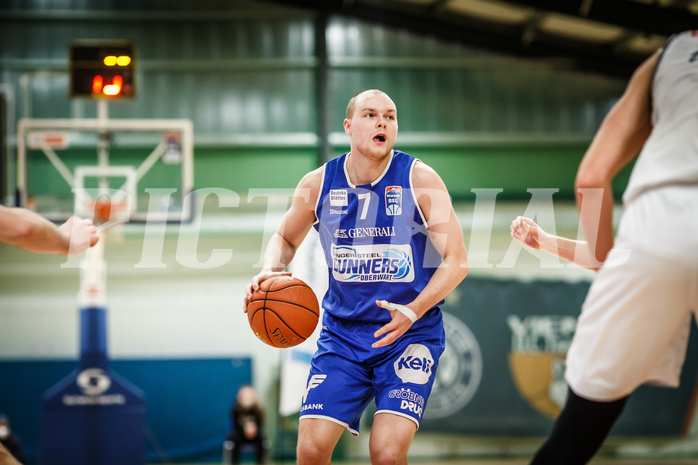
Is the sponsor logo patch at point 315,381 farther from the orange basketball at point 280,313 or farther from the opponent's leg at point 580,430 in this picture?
the opponent's leg at point 580,430

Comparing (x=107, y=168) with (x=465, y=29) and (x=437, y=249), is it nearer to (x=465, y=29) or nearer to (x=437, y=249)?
(x=465, y=29)

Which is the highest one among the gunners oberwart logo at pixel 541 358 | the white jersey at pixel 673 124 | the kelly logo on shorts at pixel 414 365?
the white jersey at pixel 673 124

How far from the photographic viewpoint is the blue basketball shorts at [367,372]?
142 inches

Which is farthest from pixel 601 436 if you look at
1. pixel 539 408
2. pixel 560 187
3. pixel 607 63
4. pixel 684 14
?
pixel 607 63

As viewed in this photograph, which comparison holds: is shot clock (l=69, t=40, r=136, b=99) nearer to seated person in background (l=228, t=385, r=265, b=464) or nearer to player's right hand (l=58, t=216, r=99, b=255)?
seated person in background (l=228, t=385, r=265, b=464)

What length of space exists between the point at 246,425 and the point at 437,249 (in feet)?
26.0

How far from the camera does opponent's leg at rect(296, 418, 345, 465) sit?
352 cm

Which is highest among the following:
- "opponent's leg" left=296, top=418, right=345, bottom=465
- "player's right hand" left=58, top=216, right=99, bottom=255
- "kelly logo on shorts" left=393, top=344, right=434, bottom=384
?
"player's right hand" left=58, top=216, right=99, bottom=255

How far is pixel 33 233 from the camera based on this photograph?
3043mm

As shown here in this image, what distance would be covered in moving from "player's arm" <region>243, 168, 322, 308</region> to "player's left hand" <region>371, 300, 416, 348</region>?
0.68 m

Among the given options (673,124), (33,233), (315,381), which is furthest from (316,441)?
(673,124)

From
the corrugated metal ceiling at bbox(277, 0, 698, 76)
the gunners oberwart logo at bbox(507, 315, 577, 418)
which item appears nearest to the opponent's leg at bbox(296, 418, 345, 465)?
the gunners oberwart logo at bbox(507, 315, 577, 418)

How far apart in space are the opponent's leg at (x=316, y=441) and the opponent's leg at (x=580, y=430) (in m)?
1.34

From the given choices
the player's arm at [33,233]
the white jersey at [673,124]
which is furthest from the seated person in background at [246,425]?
the white jersey at [673,124]
